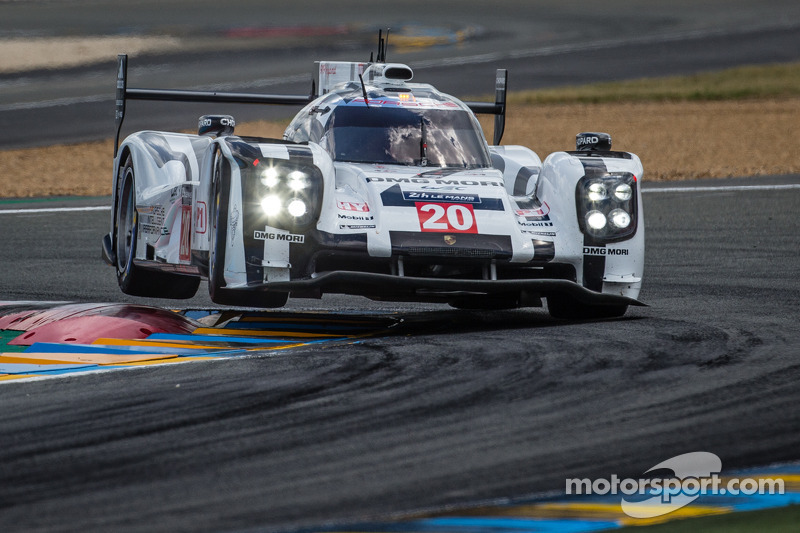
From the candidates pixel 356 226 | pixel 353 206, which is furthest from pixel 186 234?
pixel 356 226

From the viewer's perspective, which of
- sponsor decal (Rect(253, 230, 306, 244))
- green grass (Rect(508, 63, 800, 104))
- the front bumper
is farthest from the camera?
green grass (Rect(508, 63, 800, 104))

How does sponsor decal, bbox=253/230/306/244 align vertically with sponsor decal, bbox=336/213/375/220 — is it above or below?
below

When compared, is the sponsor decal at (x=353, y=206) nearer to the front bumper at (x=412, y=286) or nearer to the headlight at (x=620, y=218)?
the front bumper at (x=412, y=286)

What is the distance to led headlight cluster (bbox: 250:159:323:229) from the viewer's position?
24.2 ft

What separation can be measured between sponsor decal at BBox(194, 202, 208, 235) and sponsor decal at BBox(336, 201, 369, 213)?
2.81 ft

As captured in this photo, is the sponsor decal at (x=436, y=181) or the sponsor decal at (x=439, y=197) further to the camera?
the sponsor decal at (x=436, y=181)

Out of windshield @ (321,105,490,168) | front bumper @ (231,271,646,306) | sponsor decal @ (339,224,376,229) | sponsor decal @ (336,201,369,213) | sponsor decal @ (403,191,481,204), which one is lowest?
front bumper @ (231,271,646,306)

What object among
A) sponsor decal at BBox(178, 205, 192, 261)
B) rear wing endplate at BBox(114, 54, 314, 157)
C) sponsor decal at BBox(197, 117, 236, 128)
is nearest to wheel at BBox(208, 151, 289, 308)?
sponsor decal at BBox(178, 205, 192, 261)

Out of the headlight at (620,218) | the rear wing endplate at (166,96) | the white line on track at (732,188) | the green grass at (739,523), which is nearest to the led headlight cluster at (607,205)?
the headlight at (620,218)

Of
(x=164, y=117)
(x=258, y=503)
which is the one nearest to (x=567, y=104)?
(x=164, y=117)

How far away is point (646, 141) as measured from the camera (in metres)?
21.8

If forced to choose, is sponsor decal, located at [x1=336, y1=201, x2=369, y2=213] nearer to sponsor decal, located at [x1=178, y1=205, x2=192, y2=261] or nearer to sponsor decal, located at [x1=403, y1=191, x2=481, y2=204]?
sponsor decal, located at [x1=403, y1=191, x2=481, y2=204]

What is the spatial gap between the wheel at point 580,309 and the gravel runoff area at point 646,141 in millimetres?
10345

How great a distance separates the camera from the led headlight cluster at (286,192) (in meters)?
7.38
